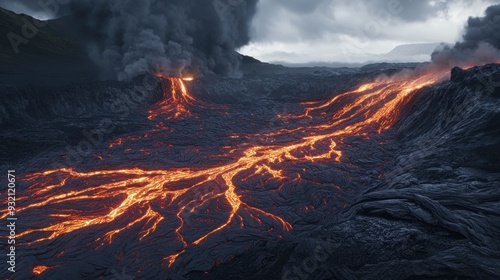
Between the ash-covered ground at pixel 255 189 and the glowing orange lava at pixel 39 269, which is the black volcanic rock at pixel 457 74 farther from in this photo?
the glowing orange lava at pixel 39 269

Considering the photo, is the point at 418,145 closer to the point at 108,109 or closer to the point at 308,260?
the point at 308,260

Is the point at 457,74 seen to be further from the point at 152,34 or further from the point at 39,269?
the point at 152,34

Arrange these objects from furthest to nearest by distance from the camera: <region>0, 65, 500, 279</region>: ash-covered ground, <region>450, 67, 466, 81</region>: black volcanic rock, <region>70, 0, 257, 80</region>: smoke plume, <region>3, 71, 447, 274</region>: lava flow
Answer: <region>70, 0, 257, 80</region>: smoke plume
<region>450, 67, 466, 81</region>: black volcanic rock
<region>3, 71, 447, 274</region>: lava flow
<region>0, 65, 500, 279</region>: ash-covered ground

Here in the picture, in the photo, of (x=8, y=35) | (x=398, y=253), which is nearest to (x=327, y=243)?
(x=398, y=253)

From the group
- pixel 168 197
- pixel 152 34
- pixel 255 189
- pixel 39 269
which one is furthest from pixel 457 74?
pixel 152 34

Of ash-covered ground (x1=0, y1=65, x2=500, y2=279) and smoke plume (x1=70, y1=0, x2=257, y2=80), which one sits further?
smoke plume (x1=70, y1=0, x2=257, y2=80)

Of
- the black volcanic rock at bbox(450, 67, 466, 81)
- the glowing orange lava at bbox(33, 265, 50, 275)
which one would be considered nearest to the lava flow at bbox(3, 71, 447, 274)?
the glowing orange lava at bbox(33, 265, 50, 275)

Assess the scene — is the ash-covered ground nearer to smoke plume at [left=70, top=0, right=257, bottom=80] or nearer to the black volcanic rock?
the black volcanic rock
